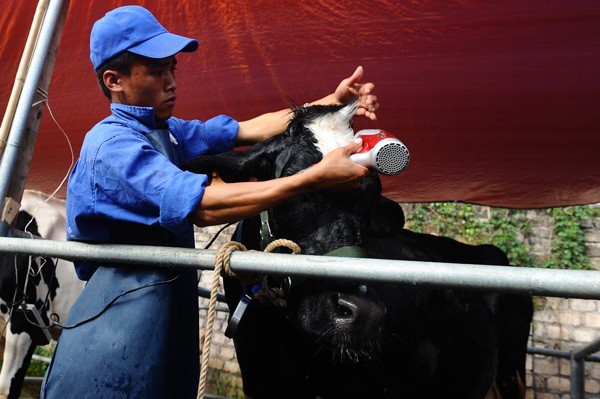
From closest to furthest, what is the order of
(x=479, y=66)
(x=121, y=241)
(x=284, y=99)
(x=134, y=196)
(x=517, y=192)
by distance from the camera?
1. (x=134, y=196)
2. (x=121, y=241)
3. (x=479, y=66)
4. (x=284, y=99)
5. (x=517, y=192)

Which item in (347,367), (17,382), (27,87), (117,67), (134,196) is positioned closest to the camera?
(134,196)

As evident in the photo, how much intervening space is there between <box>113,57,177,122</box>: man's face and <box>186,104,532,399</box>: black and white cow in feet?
1.43

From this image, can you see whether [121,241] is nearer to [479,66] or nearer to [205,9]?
[205,9]

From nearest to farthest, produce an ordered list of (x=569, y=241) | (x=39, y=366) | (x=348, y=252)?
(x=348, y=252), (x=569, y=241), (x=39, y=366)

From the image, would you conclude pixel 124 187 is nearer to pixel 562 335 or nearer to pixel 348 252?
pixel 348 252

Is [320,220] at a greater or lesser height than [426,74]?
lesser

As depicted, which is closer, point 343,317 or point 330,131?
point 343,317

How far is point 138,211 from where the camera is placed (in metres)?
1.86

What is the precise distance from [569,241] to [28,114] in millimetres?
4900

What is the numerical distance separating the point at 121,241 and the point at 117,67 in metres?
0.59

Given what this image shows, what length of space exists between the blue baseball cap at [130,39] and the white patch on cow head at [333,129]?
1.81 feet

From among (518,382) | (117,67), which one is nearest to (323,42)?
(117,67)

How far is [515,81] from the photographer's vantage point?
3102mm

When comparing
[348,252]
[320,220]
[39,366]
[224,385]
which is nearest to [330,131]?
[320,220]
